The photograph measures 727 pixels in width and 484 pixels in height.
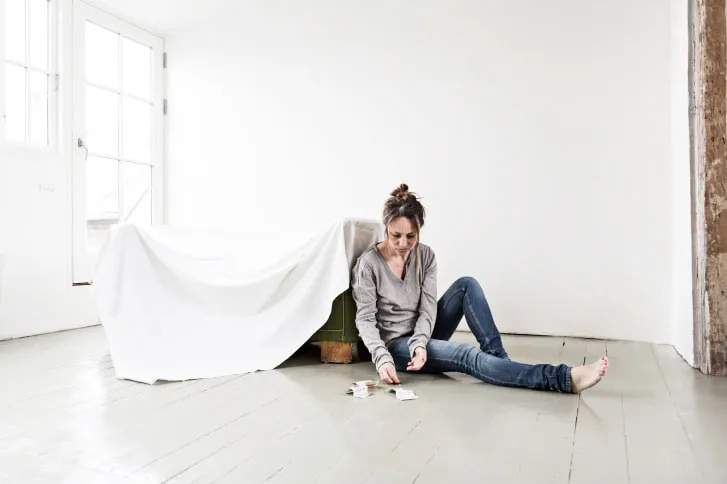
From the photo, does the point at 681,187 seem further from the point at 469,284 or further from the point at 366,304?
the point at 366,304

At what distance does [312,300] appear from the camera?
2682 mm

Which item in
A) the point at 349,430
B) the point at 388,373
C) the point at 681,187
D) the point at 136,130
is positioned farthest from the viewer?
the point at 136,130

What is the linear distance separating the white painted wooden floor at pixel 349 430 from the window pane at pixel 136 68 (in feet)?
8.45

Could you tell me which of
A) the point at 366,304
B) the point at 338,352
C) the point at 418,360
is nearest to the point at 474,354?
the point at 418,360

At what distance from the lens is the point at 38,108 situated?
380 centimetres

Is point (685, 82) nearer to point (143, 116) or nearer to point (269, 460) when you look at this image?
point (269, 460)

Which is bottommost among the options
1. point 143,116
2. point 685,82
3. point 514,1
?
point 685,82

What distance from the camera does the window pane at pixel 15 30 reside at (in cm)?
358

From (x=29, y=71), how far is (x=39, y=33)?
11.2 inches

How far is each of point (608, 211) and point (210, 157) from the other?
281cm

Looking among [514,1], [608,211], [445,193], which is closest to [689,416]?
[608,211]

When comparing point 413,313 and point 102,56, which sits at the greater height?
point 102,56

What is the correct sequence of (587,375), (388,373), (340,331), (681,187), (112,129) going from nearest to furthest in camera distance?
(587,375) < (388,373) < (340,331) < (681,187) < (112,129)

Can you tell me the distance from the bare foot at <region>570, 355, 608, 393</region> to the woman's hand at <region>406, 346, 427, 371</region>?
1.68ft
